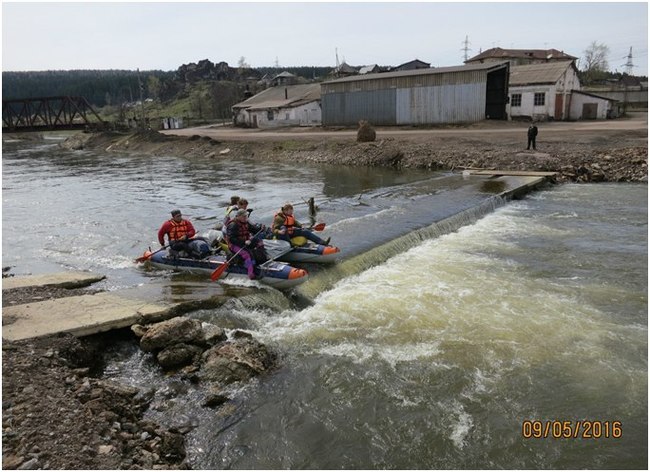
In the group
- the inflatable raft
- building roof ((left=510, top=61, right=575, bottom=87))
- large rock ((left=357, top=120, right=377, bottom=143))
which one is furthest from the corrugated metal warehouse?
the inflatable raft

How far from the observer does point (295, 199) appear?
23.3 meters

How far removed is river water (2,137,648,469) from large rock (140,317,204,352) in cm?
40

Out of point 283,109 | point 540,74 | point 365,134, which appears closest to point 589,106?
point 540,74

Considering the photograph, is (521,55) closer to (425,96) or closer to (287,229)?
(425,96)

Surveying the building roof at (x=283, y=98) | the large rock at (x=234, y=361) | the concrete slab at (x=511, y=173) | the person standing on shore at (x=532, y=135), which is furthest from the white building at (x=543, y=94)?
the large rock at (x=234, y=361)

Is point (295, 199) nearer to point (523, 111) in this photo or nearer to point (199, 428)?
point (199, 428)

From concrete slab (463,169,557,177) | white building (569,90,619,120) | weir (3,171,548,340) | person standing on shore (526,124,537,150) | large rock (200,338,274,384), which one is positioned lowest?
large rock (200,338,274,384)

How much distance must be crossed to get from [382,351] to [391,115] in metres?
37.7

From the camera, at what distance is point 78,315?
9.30m

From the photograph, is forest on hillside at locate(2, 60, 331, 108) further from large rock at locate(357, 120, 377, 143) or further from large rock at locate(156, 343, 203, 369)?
large rock at locate(156, 343, 203, 369)

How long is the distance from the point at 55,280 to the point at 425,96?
117 ft

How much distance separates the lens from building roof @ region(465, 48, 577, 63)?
2965 inches

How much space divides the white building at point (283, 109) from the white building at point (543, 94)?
2186 centimetres

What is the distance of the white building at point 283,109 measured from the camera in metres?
55.8
